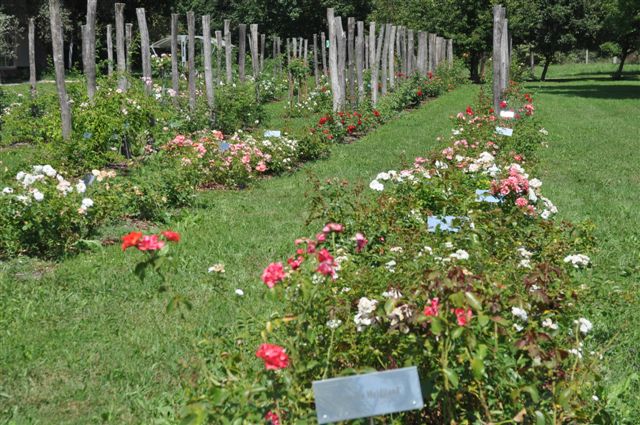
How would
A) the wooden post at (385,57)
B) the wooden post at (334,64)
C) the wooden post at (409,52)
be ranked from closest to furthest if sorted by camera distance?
the wooden post at (334,64)
the wooden post at (385,57)
the wooden post at (409,52)

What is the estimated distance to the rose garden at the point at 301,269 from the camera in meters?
3.14

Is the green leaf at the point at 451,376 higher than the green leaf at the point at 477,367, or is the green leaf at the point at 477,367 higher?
the green leaf at the point at 477,367

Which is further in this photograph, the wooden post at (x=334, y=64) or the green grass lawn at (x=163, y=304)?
the wooden post at (x=334, y=64)

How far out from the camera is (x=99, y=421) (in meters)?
3.95

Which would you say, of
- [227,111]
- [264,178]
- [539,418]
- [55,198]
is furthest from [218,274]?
[227,111]

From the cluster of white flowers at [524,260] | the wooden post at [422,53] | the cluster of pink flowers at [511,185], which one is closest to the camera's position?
the cluster of white flowers at [524,260]

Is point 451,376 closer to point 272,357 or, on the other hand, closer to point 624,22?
point 272,357

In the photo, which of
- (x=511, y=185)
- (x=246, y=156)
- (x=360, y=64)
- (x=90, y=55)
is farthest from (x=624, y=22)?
(x=511, y=185)

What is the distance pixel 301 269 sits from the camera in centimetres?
367

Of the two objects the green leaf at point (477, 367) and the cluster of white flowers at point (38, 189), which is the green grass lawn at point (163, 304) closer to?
the cluster of white flowers at point (38, 189)

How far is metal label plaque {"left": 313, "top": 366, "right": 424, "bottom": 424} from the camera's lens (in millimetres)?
2668

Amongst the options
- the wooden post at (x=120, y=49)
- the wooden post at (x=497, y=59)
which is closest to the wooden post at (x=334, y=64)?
the wooden post at (x=497, y=59)

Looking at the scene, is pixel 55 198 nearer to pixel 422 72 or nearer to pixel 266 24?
pixel 422 72

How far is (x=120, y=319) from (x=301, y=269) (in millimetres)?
1940
